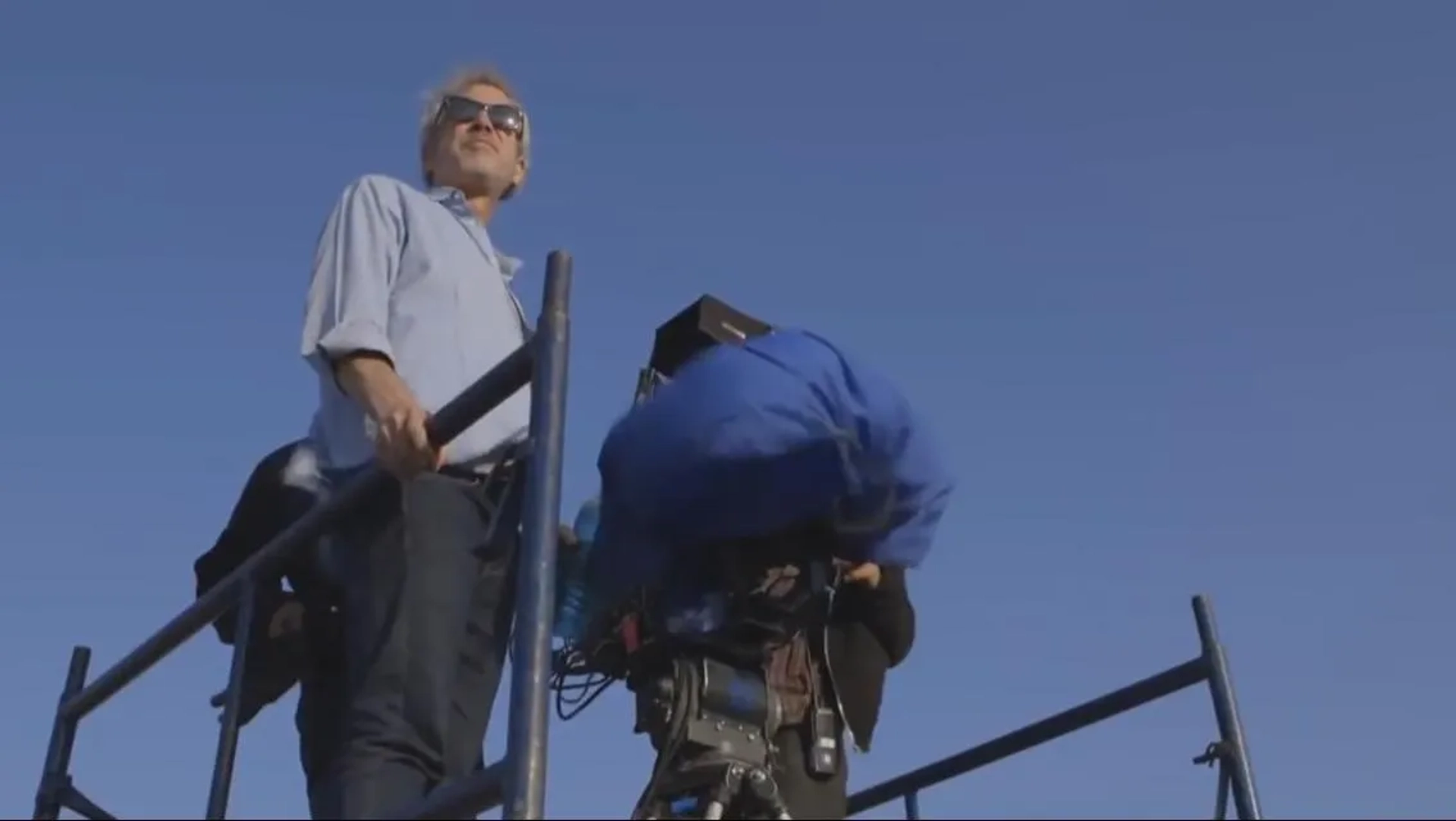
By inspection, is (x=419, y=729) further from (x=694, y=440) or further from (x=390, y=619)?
(x=694, y=440)

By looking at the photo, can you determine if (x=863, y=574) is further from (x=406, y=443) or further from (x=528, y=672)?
(x=528, y=672)

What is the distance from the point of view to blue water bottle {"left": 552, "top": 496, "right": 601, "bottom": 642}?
2.43m

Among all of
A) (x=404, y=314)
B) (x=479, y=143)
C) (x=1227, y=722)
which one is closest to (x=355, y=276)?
(x=404, y=314)

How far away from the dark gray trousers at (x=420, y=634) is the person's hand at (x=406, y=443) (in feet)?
0.18

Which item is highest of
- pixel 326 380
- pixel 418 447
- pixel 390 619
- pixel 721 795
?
pixel 326 380

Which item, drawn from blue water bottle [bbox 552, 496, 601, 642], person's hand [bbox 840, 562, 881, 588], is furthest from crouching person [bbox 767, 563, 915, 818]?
blue water bottle [bbox 552, 496, 601, 642]

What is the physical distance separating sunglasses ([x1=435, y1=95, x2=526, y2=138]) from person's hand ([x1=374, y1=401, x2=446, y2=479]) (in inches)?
36.0

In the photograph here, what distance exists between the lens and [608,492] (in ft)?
7.35

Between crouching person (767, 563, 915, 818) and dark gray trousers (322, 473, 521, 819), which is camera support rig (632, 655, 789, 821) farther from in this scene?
dark gray trousers (322, 473, 521, 819)

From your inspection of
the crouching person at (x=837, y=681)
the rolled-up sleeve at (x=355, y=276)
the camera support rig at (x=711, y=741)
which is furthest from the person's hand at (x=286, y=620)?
the crouching person at (x=837, y=681)

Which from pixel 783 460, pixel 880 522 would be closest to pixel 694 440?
pixel 783 460

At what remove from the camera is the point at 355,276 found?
88.8 inches

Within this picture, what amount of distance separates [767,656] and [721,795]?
9.5 inches

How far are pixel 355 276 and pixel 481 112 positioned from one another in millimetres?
659
